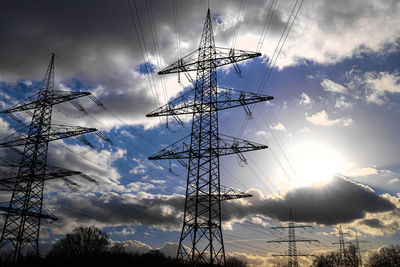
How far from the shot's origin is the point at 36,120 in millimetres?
24609

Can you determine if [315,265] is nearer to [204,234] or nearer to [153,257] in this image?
[153,257]

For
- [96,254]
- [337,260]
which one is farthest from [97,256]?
[337,260]

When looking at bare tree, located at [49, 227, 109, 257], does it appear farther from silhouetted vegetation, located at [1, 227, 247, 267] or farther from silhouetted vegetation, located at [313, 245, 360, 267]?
silhouetted vegetation, located at [313, 245, 360, 267]

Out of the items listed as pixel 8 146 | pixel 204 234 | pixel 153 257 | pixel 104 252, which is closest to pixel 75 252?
pixel 104 252

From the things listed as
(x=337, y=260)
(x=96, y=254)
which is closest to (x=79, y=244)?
(x=96, y=254)

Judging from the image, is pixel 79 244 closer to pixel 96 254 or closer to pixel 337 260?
pixel 96 254

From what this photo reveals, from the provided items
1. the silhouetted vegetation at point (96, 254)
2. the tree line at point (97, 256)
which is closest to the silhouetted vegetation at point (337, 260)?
the tree line at point (97, 256)

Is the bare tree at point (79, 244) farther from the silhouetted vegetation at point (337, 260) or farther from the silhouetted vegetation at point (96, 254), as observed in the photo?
the silhouetted vegetation at point (337, 260)

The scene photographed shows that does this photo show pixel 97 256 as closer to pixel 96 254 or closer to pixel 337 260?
pixel 96 254

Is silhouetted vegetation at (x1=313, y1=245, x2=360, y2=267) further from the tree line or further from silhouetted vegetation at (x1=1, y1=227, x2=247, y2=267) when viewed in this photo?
silhouetted vegetation at (x1=1, y1=227, x2=247, y2=267)

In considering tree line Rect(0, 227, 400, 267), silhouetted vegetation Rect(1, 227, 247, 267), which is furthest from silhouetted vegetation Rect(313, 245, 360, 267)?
silhouetted vegetation Rect(1, 227, 247, 267)

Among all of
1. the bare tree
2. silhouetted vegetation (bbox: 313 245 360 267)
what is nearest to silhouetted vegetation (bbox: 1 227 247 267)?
the bare tree

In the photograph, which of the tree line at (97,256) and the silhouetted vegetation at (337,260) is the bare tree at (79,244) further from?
the silhouetted vegetation at (337,260)

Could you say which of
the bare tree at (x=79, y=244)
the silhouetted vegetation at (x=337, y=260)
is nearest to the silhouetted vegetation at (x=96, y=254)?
the bare tree at (x=79, y=244)
